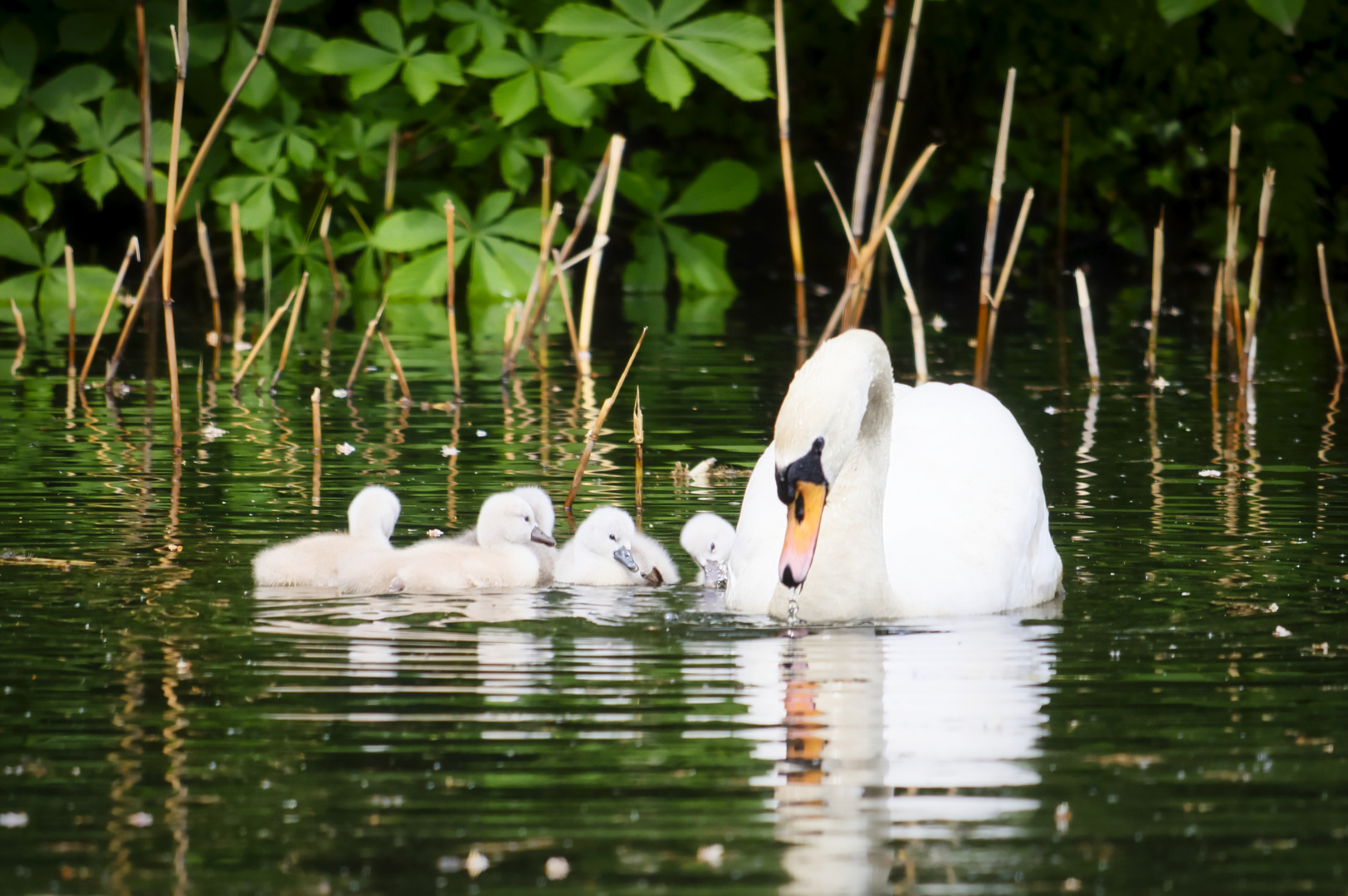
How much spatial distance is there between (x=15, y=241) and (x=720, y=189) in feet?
16.8

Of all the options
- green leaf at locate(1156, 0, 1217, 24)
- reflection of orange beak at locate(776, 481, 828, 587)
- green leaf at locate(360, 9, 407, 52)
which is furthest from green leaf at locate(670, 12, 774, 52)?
reflection of orange beak at locate(776, 481, 828, 587)

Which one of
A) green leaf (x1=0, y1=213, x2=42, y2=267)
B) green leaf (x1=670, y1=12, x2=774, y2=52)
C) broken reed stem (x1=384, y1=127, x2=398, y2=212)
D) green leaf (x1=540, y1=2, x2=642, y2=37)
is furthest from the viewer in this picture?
broken reed stem (x1=384, y1=127, x2=398, y2=212)

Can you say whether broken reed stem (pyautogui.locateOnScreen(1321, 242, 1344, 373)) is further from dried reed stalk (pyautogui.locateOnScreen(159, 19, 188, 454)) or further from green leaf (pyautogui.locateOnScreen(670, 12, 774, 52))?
dried reed stalk (pyautogui.locateOnScreen(159, 19, 188, 454))

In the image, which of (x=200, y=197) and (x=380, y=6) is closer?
(x=200, y=197)

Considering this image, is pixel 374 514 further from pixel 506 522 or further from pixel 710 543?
pixel 710 543

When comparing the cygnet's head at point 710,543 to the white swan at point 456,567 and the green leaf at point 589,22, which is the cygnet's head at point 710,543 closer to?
the white swan at point 456,567

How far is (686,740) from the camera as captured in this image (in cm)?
437

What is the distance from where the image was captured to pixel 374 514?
21.4 feet

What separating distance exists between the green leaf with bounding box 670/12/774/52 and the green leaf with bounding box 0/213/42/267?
5135 mm

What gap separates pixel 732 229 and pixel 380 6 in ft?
28.0

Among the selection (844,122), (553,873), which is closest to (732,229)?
(844,122)

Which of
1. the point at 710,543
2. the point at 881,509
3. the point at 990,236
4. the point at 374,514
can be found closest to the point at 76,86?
the point at 990,236

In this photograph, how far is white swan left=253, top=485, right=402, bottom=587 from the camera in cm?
612

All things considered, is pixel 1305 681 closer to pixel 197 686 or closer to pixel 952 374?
pixel 197 686
